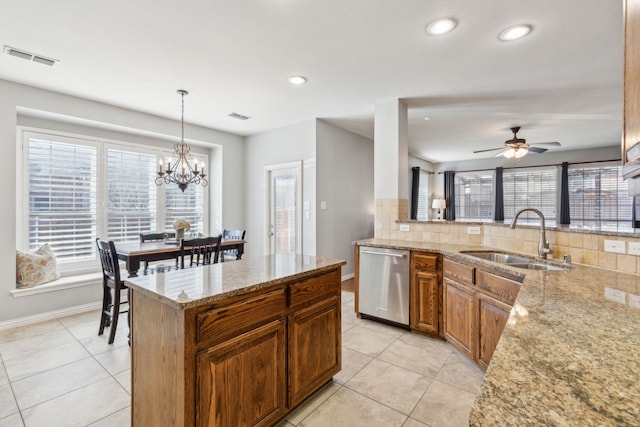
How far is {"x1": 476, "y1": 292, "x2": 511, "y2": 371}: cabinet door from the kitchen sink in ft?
1.13

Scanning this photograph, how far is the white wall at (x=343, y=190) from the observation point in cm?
489

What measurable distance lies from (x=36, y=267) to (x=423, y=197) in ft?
26.8

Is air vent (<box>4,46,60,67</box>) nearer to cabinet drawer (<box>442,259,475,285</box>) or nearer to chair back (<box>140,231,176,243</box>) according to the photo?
chair back (<box>140,231,176,243</box>)

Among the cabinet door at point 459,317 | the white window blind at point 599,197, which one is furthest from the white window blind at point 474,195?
the cabinet door at point 459,317

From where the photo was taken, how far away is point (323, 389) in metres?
2.16

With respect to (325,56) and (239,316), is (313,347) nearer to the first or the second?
(239,316)

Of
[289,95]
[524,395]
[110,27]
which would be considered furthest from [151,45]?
[524,395]

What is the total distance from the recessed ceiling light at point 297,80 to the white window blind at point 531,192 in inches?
251

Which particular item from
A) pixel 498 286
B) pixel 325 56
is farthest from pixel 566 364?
pixel 325 56

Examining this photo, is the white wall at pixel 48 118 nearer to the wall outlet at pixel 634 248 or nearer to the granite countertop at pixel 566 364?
the granite countertop at pixel 566 364

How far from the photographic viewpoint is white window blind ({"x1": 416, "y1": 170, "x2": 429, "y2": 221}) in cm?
844

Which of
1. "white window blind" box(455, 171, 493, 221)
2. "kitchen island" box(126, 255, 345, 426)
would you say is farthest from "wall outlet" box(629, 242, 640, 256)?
"white window blind" box(455, 171, 493, 221)

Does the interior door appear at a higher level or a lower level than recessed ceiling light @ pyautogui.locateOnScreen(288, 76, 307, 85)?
lower

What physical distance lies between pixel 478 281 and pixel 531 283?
0.83m
